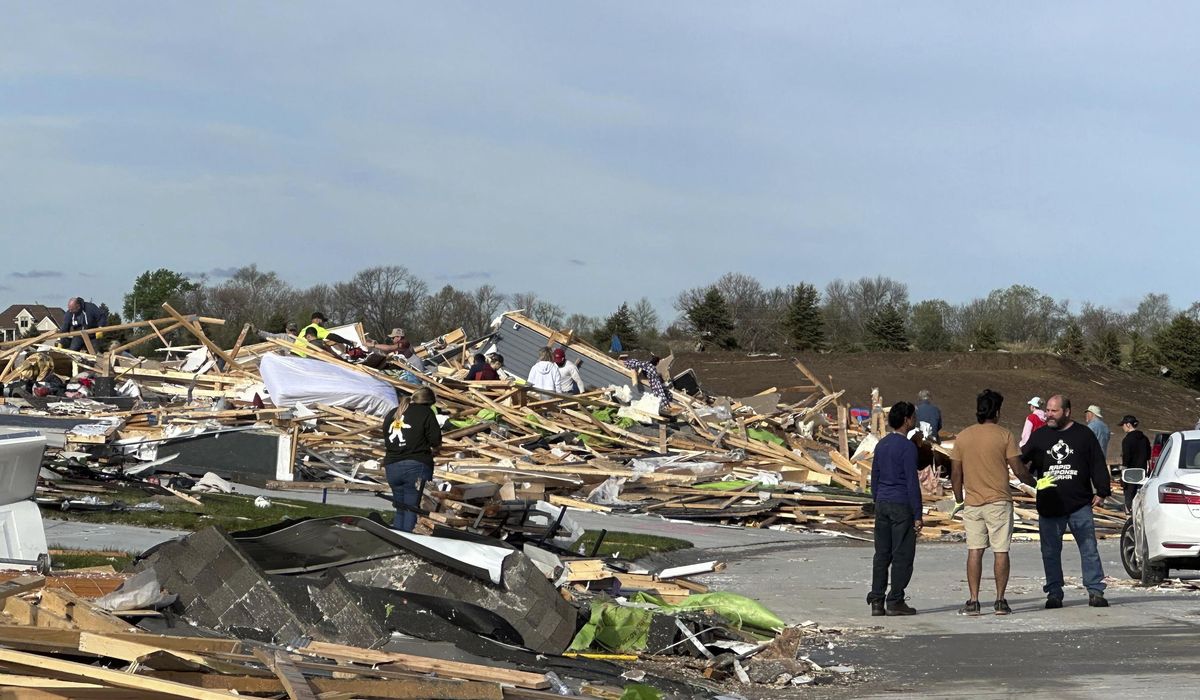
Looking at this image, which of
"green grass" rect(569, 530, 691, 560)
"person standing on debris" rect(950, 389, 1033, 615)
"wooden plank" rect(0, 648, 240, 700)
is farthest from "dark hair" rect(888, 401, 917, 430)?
"wooden plank" rect(0, 648, 240, 700)

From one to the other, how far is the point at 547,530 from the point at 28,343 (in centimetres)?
1893

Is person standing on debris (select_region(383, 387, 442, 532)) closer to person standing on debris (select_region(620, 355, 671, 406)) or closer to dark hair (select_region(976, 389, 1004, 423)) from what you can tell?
dark hair (select_region(976, 389, 1004, 423))

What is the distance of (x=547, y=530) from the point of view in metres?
13.1

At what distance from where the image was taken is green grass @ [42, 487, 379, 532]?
49.0ft

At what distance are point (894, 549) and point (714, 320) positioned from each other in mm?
65451

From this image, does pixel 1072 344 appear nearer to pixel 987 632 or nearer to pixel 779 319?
pixel 779 319

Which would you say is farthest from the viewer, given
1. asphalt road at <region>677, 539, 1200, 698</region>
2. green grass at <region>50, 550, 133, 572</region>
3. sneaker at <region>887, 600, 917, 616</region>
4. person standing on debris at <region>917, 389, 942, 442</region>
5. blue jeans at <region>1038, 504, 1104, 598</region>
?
person standing on debris at <region>917, 389, 942, 442</region>

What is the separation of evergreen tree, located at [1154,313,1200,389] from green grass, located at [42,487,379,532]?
60016 mm

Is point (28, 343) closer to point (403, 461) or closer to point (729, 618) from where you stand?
point (403, 461)

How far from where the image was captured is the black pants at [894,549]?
1195 cm

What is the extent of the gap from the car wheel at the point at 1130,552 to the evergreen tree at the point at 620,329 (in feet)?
187

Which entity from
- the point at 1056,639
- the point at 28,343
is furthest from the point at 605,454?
the point at 1056,639

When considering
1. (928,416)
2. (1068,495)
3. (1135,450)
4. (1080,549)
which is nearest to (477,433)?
(928,416)

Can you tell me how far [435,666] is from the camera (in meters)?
7.56
